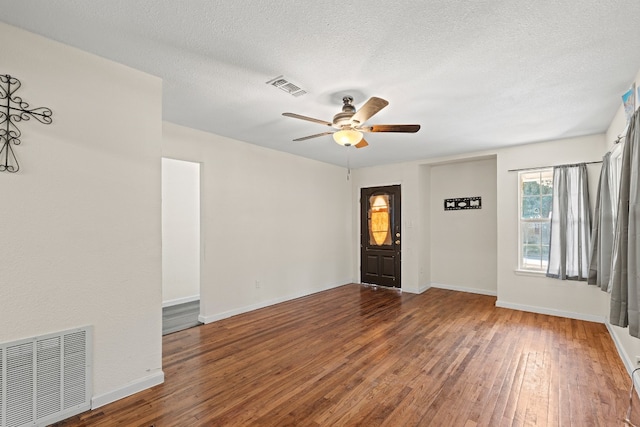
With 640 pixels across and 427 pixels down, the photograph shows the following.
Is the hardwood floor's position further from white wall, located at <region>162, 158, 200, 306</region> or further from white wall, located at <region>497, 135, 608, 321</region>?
white wall, located at <region>162, 158, 200, 306</region>

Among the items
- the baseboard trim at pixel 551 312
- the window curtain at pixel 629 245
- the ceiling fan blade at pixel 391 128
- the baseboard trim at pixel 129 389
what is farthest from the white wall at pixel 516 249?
the baseboard trim at pixel 129 389

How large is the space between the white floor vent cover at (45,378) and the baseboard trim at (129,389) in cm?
7

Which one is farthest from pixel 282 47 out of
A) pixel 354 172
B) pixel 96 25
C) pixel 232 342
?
pixel 354 172

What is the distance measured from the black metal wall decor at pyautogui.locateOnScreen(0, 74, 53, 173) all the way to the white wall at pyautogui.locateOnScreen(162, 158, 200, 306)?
10.3ft

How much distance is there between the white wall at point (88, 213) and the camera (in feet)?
6.39

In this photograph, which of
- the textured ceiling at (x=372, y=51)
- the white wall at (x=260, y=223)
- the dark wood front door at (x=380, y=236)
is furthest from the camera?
the dark wood front door at (x=380, y=236)

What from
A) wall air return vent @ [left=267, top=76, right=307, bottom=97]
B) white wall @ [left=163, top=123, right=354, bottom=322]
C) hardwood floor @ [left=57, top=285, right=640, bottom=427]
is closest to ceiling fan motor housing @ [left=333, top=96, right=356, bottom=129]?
wall air return vent @ [left=267, top=76, right=307, bottom=97]

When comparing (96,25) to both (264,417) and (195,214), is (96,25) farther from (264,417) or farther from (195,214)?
(195,214)

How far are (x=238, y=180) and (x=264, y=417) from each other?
127 inches

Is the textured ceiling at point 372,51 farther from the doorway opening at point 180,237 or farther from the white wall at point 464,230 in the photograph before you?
the white wall at point 464,230

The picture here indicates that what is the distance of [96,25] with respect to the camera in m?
1.88

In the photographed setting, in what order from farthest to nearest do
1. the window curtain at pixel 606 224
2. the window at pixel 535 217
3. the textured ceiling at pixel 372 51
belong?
the window at pixel 535 217
the window curtain at pixel 606 224
the textured ceiling at pixel 372 51

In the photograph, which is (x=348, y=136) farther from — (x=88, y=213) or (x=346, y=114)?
(x=88, y=213)

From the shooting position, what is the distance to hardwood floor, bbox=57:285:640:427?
85.7 inches
